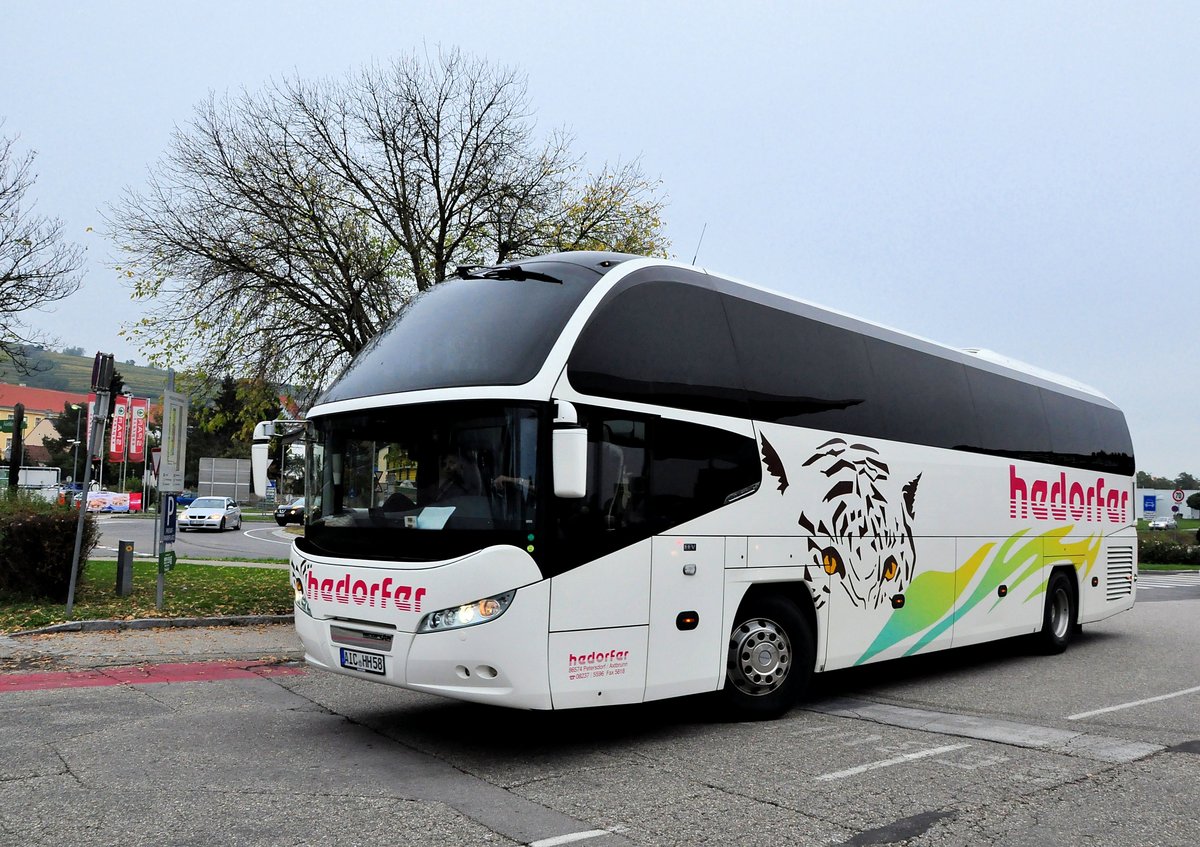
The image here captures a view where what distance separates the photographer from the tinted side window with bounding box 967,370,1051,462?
11352mm

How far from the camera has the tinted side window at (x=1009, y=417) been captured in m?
11.4

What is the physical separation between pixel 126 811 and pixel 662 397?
4115 mm

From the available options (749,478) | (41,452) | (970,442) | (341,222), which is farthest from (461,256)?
(41,452)

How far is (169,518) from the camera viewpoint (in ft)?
47.9

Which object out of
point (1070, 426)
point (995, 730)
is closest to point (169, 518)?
point (995, 730)

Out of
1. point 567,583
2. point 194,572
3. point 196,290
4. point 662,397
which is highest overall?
point 196,290

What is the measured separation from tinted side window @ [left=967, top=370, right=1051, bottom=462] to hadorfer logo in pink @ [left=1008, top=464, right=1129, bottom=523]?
0.33 meters

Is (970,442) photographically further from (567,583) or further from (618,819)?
(618,819)

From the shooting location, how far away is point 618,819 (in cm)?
525

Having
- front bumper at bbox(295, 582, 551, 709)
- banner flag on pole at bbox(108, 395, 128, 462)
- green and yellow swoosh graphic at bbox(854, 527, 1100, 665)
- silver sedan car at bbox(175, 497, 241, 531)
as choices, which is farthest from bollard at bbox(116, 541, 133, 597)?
banner flag on pole at bbox(108, 395, 128, 462)

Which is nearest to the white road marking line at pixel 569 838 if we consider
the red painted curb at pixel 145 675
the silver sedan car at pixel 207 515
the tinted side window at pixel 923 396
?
the tinted side window at pixel 923 396

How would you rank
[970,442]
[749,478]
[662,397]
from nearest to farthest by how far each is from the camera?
[662,397] → [749,478] → [970,442]

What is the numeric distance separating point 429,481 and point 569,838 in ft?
8.36

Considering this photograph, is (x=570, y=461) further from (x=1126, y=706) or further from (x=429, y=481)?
(x=1126, y=706)
